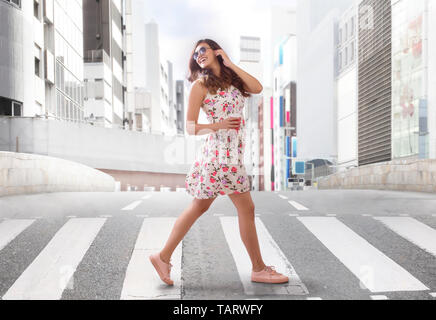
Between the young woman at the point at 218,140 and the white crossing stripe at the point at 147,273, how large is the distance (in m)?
0.12

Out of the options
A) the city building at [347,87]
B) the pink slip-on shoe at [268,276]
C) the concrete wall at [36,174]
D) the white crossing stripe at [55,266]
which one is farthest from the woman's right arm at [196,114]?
the city building at [347,87]

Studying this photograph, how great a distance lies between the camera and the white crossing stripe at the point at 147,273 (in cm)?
320

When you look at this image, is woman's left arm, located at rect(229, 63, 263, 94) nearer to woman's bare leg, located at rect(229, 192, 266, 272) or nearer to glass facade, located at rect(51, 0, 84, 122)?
woman's bare leg, located at rect(229, 192, 266, 272)

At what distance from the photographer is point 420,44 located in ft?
119

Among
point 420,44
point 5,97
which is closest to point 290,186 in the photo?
point 420,44

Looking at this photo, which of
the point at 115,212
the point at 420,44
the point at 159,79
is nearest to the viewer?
the point at 115,212

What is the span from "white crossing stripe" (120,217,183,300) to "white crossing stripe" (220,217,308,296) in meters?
0.51

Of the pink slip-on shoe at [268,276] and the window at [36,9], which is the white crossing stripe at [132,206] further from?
the window at [36,9]

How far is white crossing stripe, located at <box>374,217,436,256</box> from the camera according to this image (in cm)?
447

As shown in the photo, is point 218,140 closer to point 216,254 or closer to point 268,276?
point 268,276

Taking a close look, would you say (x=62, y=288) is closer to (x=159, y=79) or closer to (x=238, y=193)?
(x=238, y=193)

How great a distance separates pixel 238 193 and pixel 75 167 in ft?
34.0

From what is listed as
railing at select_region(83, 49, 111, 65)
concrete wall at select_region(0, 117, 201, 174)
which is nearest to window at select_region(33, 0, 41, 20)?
concrete wall at select_region(0, 117, 201, 174)

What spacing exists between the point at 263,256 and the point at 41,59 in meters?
23.7
